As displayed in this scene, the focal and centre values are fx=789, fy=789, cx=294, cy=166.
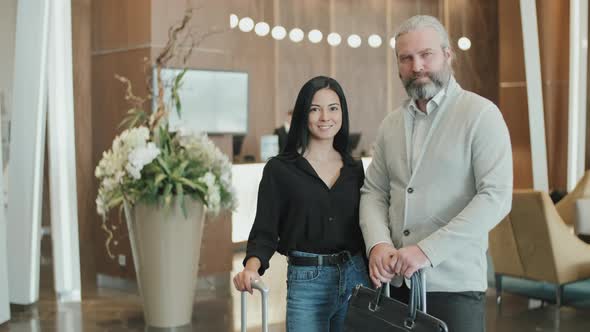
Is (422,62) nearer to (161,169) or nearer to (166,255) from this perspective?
(161,169)

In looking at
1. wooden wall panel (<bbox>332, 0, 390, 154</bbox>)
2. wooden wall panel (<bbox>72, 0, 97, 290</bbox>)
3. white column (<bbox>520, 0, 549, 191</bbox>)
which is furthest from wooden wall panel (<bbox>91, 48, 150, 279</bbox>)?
wooden wall panel (<bbox>332, 0, 390, 154</bbox>)

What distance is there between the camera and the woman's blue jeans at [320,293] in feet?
8.07

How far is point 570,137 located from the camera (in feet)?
30.1

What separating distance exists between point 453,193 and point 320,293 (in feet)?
1.84

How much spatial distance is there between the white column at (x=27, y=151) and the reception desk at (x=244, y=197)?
11.9 feet

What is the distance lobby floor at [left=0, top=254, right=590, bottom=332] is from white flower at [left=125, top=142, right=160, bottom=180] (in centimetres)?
127

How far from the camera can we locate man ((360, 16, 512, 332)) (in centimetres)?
210

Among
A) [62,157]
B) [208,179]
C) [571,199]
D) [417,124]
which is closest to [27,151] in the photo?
[62,157]

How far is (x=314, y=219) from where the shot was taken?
247 cm

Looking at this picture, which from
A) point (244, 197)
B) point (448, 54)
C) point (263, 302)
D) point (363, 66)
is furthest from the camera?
point (363, 66)

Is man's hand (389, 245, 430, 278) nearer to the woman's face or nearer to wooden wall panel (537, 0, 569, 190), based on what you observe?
the woman's face

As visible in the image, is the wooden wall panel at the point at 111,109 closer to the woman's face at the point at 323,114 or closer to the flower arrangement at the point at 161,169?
the flower arrangement at the point at 161,169

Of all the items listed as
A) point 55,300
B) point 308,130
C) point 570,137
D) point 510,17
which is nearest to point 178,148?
point 55,300

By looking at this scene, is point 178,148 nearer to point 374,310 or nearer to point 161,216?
point 161,216
